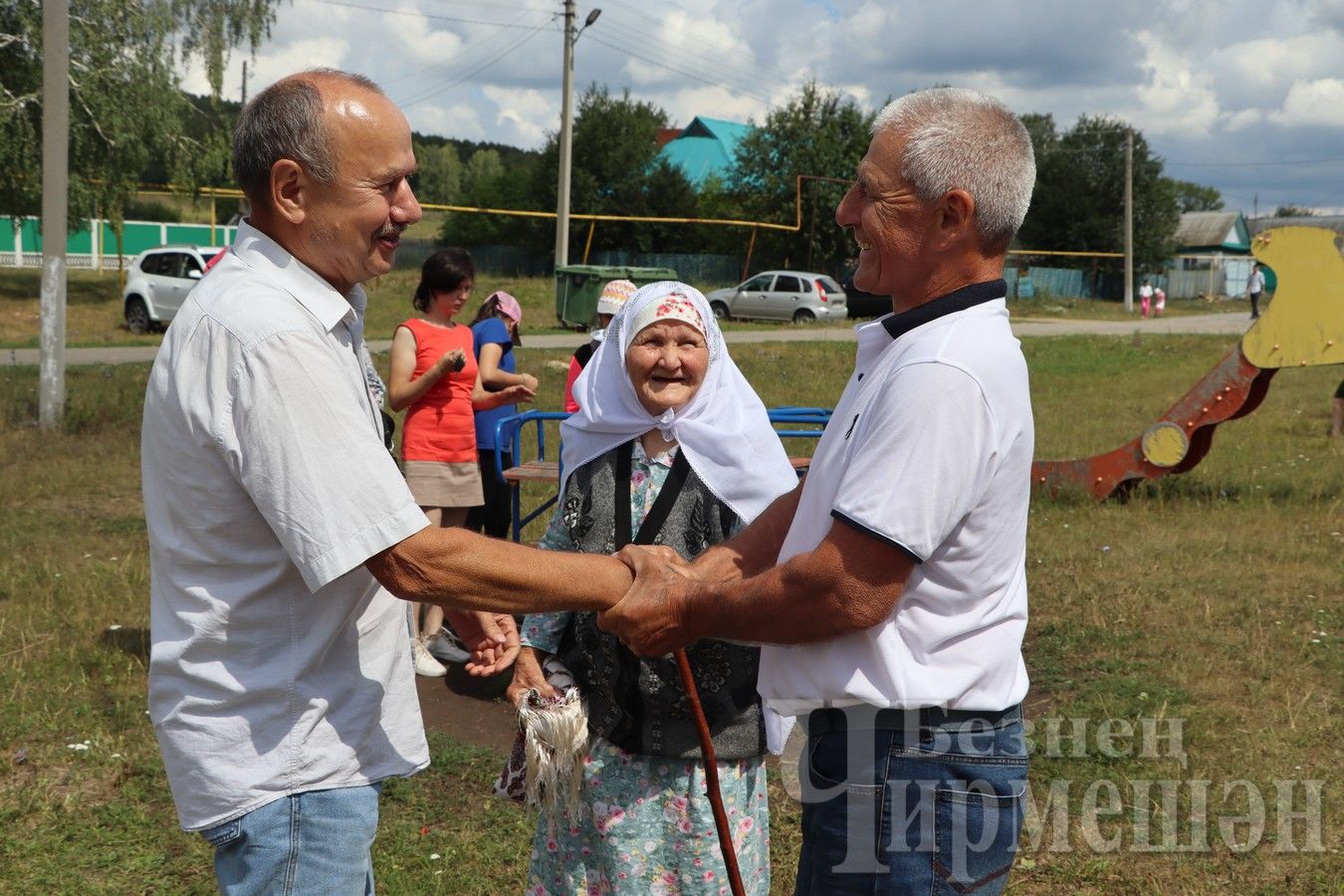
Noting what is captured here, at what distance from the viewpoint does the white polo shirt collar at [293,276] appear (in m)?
2.05

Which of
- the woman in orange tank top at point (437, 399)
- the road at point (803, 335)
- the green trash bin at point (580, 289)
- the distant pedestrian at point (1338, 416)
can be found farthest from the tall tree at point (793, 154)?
the woman in orange tank top at point (437, 399)

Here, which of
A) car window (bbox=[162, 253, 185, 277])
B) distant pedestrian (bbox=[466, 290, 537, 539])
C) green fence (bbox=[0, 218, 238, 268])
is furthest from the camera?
green fence (bbox=[0, 218, 238, 268])

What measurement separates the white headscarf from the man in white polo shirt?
0.82 metres

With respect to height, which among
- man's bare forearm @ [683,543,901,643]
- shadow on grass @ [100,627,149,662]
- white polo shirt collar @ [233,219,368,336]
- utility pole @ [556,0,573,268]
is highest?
utility pole @ [556,0,573,268]

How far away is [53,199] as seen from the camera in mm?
11523

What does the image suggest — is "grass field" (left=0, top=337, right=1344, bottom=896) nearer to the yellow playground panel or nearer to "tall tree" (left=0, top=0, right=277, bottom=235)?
the yellow playground panel

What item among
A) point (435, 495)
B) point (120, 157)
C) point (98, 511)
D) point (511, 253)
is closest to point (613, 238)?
point (511, 253)

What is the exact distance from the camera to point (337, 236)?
2.13 m

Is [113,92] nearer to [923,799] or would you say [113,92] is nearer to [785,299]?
[785,299]

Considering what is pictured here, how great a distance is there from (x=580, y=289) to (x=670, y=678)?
77.2ft

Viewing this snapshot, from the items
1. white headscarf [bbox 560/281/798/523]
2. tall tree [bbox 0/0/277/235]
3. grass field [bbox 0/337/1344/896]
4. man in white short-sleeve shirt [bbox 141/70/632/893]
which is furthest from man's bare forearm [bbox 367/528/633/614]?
tall tree [bbox 0/0/277/235]

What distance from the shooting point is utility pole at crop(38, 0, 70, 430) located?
11.3 m

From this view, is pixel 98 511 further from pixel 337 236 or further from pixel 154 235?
pixel 154 235

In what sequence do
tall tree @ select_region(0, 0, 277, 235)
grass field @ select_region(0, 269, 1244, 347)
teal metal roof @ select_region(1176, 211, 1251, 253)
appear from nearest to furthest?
tall tree @ select_region(0, 0, 277, 235), grass field @ select_region(0, 269, 1244, 347), teal metal roof @ select_region(1176, 211, 1251, 253)
